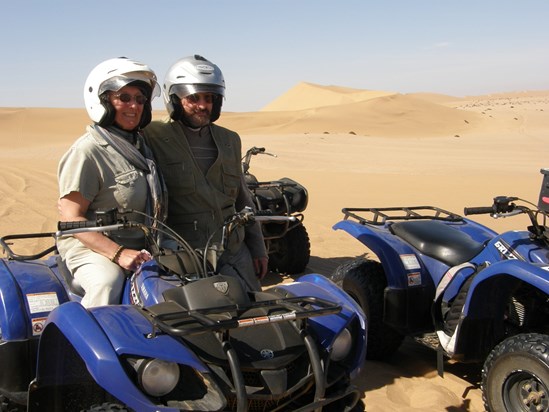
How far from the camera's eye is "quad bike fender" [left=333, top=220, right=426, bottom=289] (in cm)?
452

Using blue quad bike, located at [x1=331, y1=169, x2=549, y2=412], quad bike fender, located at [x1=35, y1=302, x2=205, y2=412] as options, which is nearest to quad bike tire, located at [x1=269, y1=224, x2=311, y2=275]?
blue quad bike, located at [x1=331, y1=169, x2=549, y2=412]

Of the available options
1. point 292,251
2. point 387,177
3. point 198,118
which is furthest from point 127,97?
point 387,177

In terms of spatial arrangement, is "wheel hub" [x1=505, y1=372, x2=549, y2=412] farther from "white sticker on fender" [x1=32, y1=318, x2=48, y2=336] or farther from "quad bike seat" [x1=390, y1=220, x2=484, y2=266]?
"white sticker on fender" [x1=32, y1=318, x2=48, y2=336]

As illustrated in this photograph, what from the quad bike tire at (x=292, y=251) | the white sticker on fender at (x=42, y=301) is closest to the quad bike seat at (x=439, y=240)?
the quad bike tire at (x=292, y=251)

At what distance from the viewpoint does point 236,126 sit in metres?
48.6

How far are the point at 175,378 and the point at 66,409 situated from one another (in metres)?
0.83

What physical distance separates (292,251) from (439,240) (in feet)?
9.43

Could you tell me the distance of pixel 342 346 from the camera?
9.19 feet

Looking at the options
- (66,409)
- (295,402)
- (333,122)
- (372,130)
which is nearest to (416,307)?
(295,402)

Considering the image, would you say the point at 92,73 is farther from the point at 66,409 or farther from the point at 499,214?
the point at 499,214

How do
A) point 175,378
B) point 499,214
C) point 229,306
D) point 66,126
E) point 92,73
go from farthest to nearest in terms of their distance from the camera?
point 66,126
point 499,214
point 92,73
point 229,306
point 175,378

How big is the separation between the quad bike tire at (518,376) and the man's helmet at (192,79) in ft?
7.26

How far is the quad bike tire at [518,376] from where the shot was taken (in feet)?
10.9

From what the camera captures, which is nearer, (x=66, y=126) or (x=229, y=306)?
(x=229, y=306)
